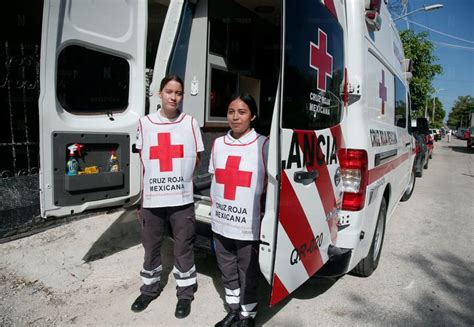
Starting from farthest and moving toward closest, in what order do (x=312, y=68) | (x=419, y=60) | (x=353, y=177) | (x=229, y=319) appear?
(x=419, y=60)
(x=353, y=177)
(x=229, y=319)
(x=312, y=68)

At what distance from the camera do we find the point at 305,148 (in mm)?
2115

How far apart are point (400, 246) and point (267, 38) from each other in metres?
3.70

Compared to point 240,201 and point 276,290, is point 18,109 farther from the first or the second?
point 276,290

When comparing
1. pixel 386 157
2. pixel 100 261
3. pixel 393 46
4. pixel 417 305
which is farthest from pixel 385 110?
pixel 100 261

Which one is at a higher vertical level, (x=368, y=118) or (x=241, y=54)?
(x=241, y=54)

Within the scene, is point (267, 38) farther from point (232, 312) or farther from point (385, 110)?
point (232, 312)

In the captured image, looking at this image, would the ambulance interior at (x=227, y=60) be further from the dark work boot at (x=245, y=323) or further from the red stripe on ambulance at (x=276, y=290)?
the red stripe on ambulance at (x=276, y=290)

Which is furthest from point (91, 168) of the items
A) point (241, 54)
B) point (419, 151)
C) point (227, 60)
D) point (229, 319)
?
point (419, 151)

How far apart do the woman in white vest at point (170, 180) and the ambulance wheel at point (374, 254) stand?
5.07 feet

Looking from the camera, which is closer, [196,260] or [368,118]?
[368,118]

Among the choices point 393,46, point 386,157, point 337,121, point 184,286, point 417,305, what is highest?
point 393,46

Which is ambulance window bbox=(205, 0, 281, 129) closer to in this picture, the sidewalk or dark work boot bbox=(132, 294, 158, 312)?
the sidewalk

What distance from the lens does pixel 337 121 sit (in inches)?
99.3

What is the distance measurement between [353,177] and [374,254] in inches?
46.6
